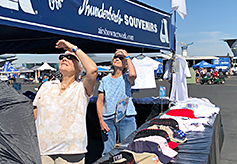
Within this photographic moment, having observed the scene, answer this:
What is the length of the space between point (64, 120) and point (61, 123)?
0.03 meters

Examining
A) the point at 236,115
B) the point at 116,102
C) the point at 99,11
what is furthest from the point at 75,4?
the point at 236,115

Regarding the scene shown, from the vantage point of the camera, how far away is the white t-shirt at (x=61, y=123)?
1.87 m

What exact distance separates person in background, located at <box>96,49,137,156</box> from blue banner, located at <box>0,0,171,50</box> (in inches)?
15.6

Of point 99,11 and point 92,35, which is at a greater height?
point 99,11

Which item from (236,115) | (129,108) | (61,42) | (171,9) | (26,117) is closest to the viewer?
(26,117)

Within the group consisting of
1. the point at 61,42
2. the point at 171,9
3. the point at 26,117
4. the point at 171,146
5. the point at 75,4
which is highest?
the point at 171,9

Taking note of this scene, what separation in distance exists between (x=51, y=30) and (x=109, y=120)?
135cm

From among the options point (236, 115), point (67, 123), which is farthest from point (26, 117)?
point (236, 115)

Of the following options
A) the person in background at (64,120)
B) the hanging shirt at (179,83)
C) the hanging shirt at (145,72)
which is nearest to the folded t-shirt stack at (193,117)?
the hanging shirt at (179,83)

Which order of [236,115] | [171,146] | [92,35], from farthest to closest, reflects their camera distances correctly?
[236,115] → [92,35] → [171,146]

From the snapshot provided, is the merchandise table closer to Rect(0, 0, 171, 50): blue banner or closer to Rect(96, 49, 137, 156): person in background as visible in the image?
Rect(96, 49, 137, 156): person in background

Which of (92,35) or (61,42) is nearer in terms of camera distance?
(61,42)

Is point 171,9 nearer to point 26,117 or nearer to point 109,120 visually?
point 109,120

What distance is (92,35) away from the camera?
9.43 ft
